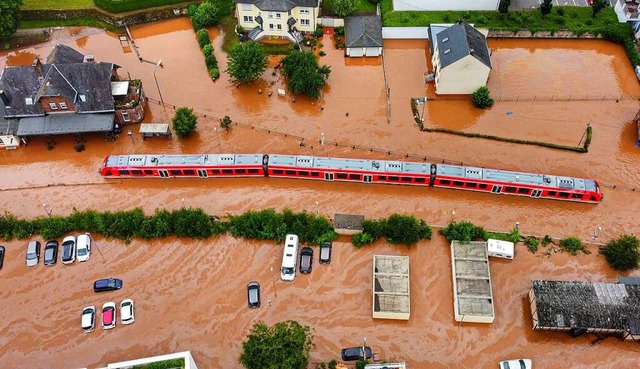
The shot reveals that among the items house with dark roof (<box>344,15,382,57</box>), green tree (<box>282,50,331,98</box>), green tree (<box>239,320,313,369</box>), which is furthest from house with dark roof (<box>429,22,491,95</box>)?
green tree (<box>239,320,313,369</box>)

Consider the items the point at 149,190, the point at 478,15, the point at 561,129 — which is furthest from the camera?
the point at 478,15

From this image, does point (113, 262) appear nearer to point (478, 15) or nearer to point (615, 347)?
point (615, 347)

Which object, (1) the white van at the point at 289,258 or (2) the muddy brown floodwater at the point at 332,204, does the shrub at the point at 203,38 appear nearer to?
(2) the muddy brown floodwater at the point at 332,204

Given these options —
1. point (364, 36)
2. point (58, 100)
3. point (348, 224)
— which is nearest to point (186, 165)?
point (58, 100)

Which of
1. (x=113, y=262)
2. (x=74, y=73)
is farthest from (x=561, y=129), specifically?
(x=74, y=73)

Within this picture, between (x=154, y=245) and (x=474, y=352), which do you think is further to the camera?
(x=154, y=245)

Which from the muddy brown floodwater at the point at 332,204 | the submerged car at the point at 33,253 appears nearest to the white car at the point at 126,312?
the muddy brown floodwater at the point at 332,204

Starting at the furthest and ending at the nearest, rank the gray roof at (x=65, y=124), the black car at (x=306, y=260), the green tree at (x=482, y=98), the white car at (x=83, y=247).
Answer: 1. the green tree at (x=482, y=98)
2. the gray roof at (x=65, y=124)
3. the white car at (x=83, y=247)
4. the black car at (x=306, y=260)

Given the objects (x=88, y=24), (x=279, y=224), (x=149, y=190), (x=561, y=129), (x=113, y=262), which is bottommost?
(x=113, y=262)
